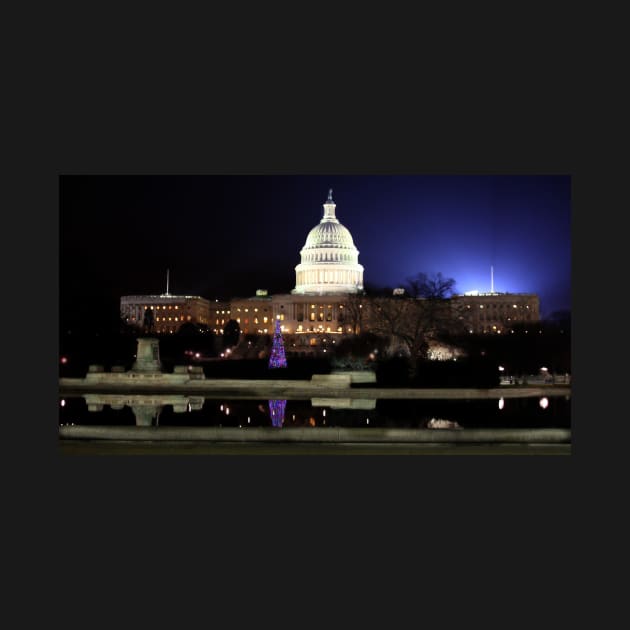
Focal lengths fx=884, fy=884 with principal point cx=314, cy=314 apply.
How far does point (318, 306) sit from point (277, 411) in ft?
142

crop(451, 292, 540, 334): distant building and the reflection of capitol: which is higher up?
crop(451, 292, 540, 334): distant building

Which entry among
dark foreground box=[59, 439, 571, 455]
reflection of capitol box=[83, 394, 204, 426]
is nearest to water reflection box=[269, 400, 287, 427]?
reflection of capitol box=[83, 394, 204, 426]

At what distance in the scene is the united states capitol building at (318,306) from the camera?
31.8 m

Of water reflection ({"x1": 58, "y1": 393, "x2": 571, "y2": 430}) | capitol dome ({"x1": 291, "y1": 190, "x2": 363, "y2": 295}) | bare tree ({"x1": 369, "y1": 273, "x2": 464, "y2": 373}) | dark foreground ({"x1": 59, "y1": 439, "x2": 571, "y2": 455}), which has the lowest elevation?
dark foreground ({"x1": 59, "y1": 439, "x2": 571, "y2": 455})

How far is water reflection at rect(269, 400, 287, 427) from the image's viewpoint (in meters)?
20.5

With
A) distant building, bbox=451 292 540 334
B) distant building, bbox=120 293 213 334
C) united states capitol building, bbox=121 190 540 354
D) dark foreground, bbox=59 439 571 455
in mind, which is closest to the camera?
dark foreground, bbox=59 439 571 455

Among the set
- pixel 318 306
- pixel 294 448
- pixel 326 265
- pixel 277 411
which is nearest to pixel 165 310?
pixel 277 411

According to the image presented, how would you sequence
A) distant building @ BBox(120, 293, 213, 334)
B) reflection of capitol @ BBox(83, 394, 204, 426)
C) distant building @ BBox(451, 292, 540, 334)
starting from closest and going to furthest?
reflection of capitol @ BBox(83, 394, 204, 426) → distant building @ BBox(451, 292, 540, 334) → distant building @ BBox(120, 293, 213, 334)

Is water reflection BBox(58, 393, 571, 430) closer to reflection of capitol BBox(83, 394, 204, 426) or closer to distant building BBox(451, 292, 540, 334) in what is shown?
reflection of capitol BBox(83, 394, 204, 426)

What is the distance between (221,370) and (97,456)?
15.3m

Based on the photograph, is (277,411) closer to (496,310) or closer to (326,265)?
(496,310)

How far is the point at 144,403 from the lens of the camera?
77.2 feet

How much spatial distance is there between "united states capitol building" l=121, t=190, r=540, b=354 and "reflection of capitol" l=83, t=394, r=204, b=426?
6.79m

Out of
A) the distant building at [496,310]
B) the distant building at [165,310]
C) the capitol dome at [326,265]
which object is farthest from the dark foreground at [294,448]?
the capitol dome at [326,265]
